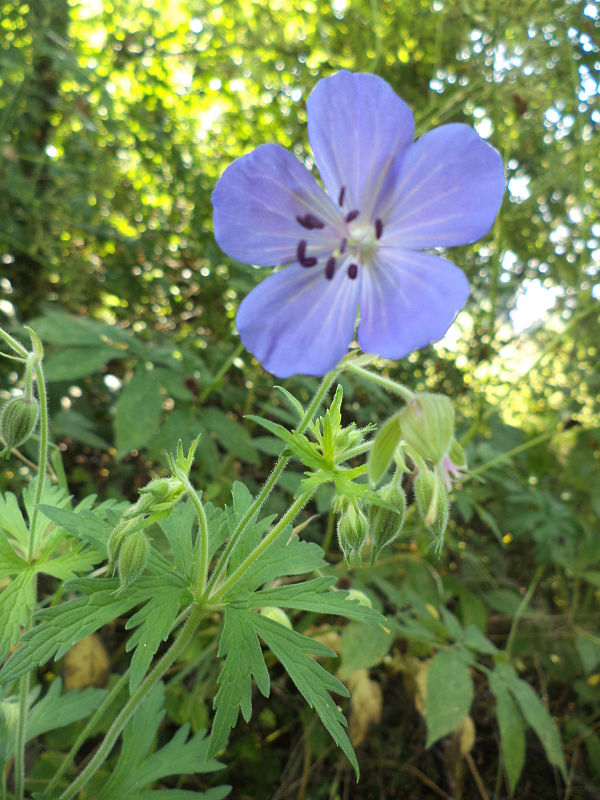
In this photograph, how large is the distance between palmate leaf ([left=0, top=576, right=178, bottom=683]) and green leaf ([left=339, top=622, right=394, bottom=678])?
1016 mm

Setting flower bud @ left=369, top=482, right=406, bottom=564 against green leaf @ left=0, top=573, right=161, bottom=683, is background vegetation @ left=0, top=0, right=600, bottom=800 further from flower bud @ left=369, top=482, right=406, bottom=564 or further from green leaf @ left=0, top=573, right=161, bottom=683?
green leaf @ left=0, top=573, right=161, bottom=683

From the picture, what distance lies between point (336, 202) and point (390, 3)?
2977 mm

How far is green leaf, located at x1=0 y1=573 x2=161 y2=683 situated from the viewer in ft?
3.39

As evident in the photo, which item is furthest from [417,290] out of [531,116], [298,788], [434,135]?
[531,116]

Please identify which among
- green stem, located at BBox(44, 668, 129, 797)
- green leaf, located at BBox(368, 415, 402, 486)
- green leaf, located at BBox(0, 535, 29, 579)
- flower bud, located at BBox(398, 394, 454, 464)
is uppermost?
flower bud, located at BBox(398, 394, 454, 464)

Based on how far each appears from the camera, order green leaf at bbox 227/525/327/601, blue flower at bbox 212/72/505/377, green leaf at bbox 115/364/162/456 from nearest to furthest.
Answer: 1. blue flower at bbox 212/72/505/377
2. green leaf at bbox 227/525/327/601
3. green leaf at bbox 115/364/162/456

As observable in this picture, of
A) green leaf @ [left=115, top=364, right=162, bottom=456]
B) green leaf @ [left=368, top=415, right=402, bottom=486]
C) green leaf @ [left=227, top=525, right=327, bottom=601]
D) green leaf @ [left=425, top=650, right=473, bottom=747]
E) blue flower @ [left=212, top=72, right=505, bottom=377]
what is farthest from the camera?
green leaf @ [left=115, top=364, right=162, bottom=456]

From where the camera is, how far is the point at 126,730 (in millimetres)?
1508

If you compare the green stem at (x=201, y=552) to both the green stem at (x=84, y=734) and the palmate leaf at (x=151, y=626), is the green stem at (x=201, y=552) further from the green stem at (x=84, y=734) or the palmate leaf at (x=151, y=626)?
the green stem at (x=84, y=734)

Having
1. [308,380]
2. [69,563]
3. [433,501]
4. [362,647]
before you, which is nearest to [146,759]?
[69,563]

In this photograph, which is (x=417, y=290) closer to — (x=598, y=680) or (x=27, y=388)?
(x=27, y=388)

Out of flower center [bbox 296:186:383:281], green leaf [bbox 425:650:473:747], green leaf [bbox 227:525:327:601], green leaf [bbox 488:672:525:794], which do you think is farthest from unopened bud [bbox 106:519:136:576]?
green leaf [bbox 488:672:525:794]

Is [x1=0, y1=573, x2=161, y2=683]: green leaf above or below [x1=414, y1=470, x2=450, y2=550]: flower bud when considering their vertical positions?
below

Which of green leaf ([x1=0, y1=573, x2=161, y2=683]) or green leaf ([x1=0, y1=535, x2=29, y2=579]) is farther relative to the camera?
green leaf ([x1=0, y1=535, x2=29, y2=579])
